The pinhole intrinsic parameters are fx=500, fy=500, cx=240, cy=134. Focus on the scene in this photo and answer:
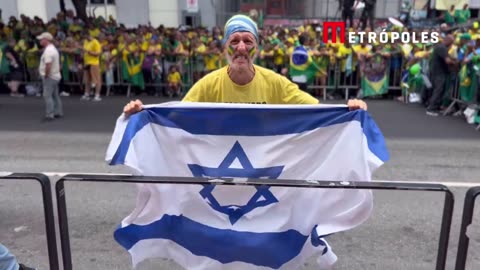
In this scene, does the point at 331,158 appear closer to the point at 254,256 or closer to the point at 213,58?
the point at 254,256

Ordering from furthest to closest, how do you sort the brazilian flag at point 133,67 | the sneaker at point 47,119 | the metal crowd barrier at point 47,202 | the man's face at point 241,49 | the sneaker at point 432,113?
the brazilian flag at point 133,67 → the sneaker at point 432,113 → the sneaker at point 47,119 → the man's face at point 241,49 → the metal crowd barrier at point 47,202

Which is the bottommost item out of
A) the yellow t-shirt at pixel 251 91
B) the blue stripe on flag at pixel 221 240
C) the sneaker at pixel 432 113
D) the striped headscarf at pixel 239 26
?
the sneaker at pixel 432 113

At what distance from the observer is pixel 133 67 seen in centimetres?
1392

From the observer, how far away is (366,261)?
4293 mm

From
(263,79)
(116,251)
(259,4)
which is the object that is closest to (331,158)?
(263,79)

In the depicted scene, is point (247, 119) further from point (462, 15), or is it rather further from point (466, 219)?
point (462, 15)

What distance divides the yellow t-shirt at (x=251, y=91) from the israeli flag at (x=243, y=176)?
0.89 ft

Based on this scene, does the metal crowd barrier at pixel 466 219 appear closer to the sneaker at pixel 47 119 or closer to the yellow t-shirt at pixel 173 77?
the sneaker at pixel 47 119

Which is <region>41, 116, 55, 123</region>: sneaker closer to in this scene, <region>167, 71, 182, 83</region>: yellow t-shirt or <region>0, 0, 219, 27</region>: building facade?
<region>167, 71, 182, 83</region>: yellow t-shirt

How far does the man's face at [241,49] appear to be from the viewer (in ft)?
10.8

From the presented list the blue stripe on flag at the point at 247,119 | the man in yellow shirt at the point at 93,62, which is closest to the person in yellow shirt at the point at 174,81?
the man in yellow shirt at the point at 93,62

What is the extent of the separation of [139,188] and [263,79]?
3.72 ft

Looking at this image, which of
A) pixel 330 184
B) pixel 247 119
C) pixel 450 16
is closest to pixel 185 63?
pixel 247 119

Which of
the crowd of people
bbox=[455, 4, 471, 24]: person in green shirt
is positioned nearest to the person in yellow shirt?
the crowd of people
